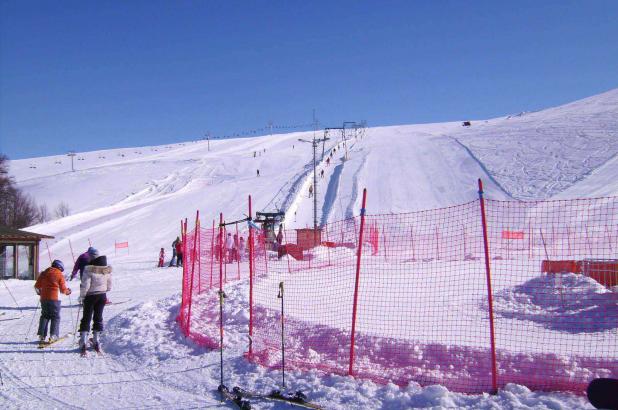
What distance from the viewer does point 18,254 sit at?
2298cm

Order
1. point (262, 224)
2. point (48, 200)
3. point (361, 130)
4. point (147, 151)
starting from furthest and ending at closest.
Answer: point (147, 151)
point (361, 130)
point (48, 200)
point (262, 224)

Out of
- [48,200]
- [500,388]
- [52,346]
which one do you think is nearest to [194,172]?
[48,200]

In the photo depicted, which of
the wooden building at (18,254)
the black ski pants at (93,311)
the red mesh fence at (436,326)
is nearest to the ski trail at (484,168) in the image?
the red mesh fence at (436,326)

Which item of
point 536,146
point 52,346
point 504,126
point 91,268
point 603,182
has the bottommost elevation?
point 52,346

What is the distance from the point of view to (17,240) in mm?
22641

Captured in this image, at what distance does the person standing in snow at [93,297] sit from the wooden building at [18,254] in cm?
1562

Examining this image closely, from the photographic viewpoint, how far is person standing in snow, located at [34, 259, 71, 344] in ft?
31.1

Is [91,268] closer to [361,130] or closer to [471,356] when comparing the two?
[471,356]

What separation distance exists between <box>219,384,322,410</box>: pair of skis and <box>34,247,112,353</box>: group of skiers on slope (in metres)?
3.42

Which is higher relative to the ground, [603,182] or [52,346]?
[603,182]

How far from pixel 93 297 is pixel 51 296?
3.76ft

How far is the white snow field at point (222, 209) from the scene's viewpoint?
6.40 meters

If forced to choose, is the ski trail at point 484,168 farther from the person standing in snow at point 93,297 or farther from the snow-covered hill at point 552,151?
the person standing in snow at point 93,297

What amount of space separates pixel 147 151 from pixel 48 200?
163ft
